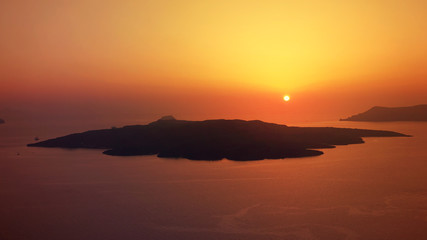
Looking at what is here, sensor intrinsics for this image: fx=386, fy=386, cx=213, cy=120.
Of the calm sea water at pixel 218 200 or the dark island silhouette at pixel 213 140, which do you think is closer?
the calm sea water at pixel 218 200

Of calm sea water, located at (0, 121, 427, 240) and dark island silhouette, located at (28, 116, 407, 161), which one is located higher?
dark island silhouette, located at (28, 116, 407, 161)

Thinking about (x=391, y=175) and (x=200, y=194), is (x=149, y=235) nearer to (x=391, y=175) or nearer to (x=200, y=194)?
(x=200, y=194)

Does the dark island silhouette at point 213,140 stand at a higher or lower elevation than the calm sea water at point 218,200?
higher

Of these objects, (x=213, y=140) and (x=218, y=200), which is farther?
(x=213, y=140)

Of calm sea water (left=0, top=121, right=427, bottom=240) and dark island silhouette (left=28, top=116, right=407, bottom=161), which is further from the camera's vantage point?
dark island silhouette (left=28, top=116, right=407, bottom=161)
